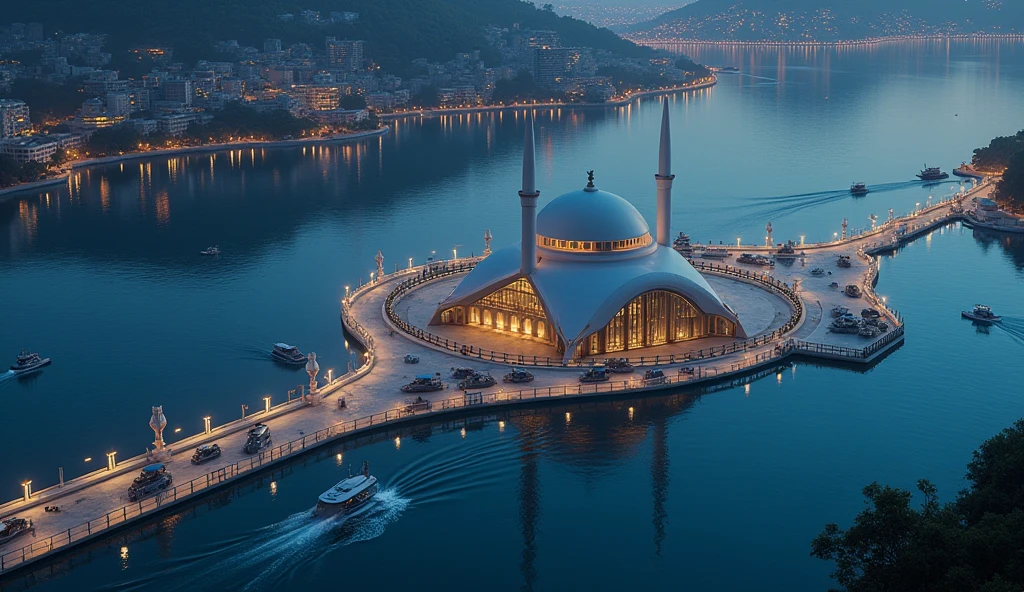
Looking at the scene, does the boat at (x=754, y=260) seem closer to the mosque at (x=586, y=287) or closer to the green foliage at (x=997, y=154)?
the mosque at (x=586, y=287)

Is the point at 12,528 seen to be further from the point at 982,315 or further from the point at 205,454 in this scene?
the point at 982,315

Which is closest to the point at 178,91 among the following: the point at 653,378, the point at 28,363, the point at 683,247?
the point at 683,247

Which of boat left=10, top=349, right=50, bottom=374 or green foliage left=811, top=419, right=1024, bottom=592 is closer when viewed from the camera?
green foliage left=811, top=419, right=1024, bottom=592

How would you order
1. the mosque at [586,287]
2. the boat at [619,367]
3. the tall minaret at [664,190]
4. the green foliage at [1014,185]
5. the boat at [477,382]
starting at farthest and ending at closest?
the green foliage at [1014,185] < the tall minaret at [664,190] < the mosque at [586,287] < the boat at [619,367] < the boat at [477,382]

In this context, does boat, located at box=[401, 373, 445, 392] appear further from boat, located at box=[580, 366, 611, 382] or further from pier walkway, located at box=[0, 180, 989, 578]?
boat, located at box=[580, 366, 611, 382]

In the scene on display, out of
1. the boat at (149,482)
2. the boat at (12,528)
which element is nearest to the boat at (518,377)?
the boat at (149,482)

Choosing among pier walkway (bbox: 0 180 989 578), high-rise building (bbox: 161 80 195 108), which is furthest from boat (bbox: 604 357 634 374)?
high-rise building (bbox: 161 80 195 108)
